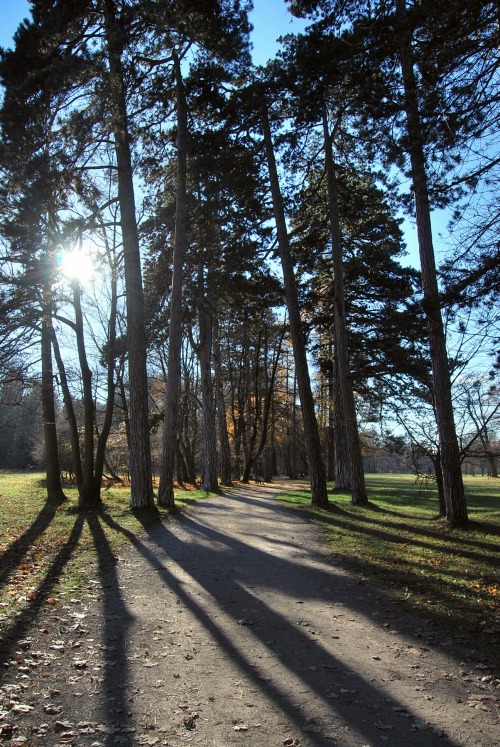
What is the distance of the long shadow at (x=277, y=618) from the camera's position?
318 centimetres

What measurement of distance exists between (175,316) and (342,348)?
5.48m

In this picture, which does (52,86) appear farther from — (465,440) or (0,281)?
(465,440)

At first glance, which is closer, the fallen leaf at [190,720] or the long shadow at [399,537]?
the fallen leaf at [190,720]

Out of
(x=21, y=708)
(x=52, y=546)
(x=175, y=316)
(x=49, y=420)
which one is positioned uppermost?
(x=175, y=316)

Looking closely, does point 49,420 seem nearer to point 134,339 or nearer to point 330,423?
point 134,339

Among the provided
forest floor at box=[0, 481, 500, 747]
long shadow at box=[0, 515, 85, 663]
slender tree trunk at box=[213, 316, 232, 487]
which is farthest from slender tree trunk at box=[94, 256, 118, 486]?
forest floor at box=[0, 481, 500, 747]

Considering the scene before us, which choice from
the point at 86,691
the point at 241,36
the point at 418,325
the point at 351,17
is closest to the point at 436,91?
the point at 351,17

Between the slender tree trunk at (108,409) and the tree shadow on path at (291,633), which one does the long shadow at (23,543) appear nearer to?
the slender tree trunk at (108,409)

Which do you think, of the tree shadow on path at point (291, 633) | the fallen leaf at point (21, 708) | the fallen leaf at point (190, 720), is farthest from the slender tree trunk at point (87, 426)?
the fallen leaf at point (190, 720)

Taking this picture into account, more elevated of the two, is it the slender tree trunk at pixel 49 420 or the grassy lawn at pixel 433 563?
the slender tree trunk at pixel 49 420

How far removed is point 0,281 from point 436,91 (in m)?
8.37

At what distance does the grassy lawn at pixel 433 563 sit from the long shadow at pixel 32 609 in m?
4.01

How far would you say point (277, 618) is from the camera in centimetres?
504

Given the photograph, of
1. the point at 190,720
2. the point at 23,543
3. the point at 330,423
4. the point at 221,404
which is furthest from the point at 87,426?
the point at 330,423
